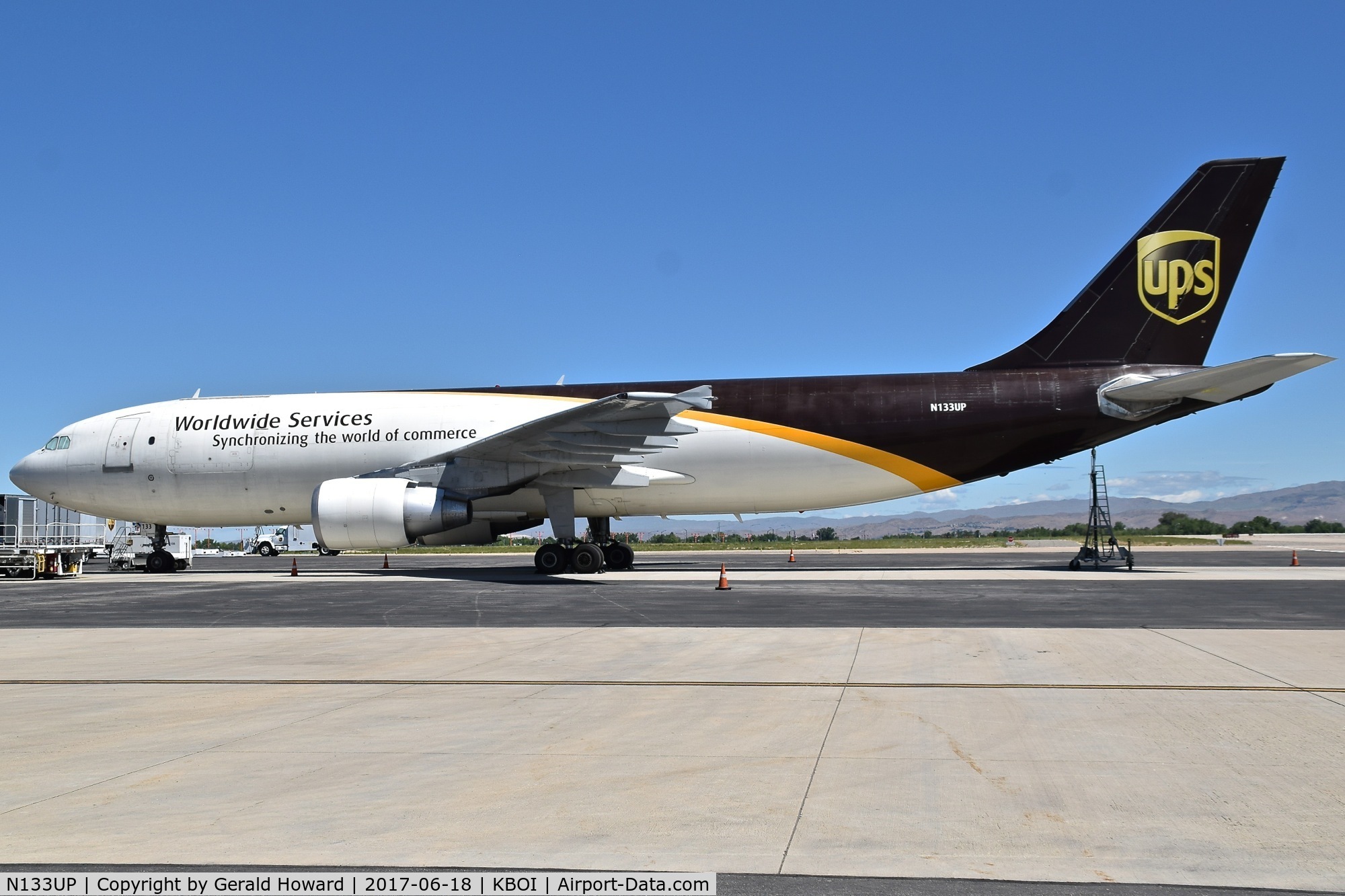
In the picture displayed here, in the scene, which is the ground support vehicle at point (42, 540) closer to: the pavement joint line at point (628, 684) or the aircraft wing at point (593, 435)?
the aircraft wing at point (593, 435)

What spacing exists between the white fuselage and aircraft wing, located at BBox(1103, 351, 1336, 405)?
5318 millimetres

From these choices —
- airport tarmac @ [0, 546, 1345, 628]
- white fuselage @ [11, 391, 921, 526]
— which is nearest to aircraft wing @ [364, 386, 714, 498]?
white fuselage @ [11, 391, 921, 526]

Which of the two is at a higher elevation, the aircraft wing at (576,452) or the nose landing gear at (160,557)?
the aircraft wing at (576,452)

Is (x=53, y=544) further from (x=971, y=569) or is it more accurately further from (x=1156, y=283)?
(x=1156, y=283)

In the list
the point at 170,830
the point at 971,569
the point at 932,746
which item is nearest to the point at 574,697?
the point at 932,746

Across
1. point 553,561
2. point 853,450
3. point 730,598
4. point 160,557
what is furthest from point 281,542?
point 730,598

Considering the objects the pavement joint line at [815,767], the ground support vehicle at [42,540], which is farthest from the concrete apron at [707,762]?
the ground support vehicle at [42,540]

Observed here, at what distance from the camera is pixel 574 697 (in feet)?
25.7

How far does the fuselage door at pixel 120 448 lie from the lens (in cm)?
2609

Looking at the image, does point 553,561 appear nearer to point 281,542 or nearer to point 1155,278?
point 1155,278

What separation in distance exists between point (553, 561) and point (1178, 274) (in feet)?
51.6

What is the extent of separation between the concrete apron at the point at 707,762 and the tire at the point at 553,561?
1314 centimetres

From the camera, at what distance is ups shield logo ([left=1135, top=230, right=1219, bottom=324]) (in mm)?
22906

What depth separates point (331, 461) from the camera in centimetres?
2495
